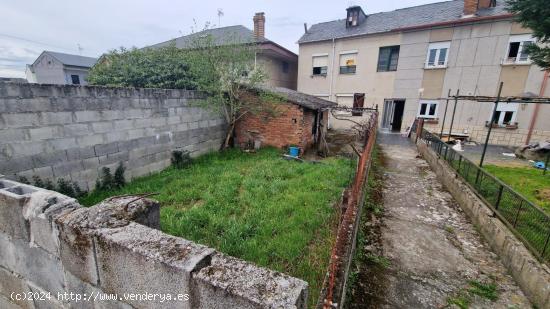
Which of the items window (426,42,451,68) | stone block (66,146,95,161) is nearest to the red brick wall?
stone block (66,146,95,161)

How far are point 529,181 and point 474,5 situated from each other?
11091 mm

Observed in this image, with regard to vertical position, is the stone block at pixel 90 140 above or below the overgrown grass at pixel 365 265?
above

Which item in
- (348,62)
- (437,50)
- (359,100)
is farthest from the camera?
(359,100)

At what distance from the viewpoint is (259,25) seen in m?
16.9

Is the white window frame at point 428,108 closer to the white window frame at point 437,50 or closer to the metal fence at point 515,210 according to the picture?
→ the white window frame at point 437,50

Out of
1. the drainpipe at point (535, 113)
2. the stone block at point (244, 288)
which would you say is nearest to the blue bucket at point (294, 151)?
the stone block at point (244, 288)

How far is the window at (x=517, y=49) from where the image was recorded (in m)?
11.7

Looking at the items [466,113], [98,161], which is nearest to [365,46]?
[466,113]

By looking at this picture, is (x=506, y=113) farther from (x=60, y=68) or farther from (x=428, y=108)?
(x=60, y=68)

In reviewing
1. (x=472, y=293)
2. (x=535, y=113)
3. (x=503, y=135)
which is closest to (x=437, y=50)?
(x=535, y=113)

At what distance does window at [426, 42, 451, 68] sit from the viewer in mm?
13492

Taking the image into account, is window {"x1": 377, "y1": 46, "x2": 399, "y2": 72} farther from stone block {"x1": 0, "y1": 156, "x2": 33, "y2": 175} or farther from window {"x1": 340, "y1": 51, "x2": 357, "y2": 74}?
stone block {"x1": 0, "y1": 156, "x2": 33, "y2": 175}

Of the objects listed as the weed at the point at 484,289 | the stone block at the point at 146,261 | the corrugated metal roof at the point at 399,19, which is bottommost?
the weed at the point at 484,289

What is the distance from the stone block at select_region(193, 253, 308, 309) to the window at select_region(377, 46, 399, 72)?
1695cm
